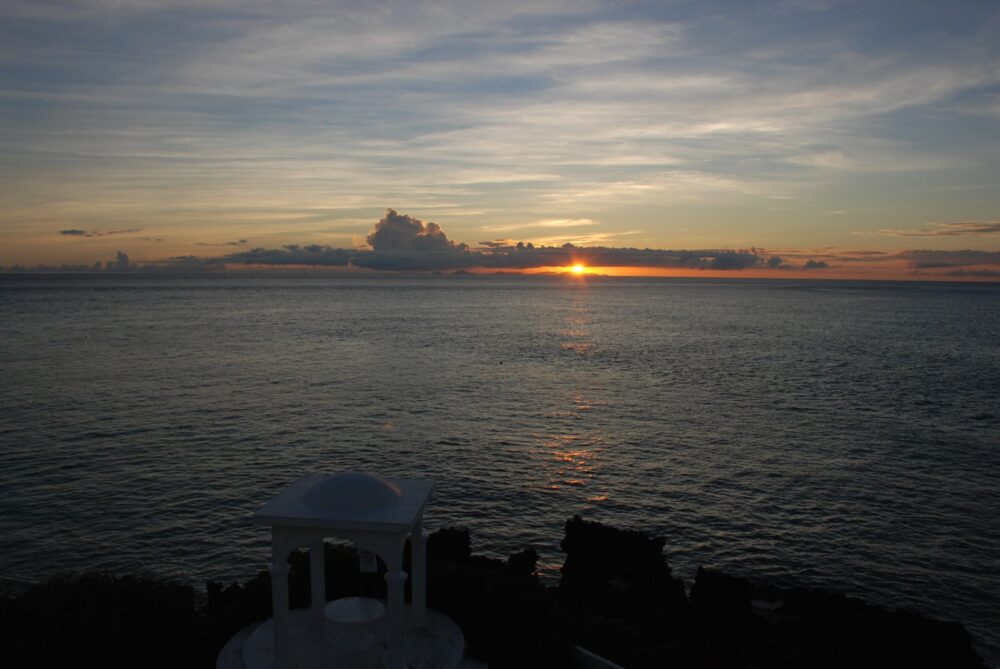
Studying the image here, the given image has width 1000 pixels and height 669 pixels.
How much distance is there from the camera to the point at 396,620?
13312 mm

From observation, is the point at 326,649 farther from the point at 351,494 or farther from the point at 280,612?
the point at 351,494

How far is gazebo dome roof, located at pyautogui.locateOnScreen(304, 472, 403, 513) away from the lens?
13.2 metres

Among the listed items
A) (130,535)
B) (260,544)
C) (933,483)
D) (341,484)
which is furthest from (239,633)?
(933,483)

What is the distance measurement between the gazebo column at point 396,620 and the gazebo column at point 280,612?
1.97m

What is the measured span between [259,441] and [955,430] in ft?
147

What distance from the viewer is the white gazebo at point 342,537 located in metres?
12.9

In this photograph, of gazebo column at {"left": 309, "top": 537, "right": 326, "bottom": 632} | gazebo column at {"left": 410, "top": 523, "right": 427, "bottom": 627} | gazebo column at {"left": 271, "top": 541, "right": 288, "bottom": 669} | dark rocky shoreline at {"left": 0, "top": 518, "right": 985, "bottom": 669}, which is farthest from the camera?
gazebo column at {"left": 410, "top": 523, "right": 427, "bottom": 627}

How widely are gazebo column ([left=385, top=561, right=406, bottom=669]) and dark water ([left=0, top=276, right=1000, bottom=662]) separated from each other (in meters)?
13.8

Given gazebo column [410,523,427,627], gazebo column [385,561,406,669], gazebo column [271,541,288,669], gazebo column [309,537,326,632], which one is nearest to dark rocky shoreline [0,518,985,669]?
gazebo column [410,523,427,627]

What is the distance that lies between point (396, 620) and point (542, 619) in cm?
419

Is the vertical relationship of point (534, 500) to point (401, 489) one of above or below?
below

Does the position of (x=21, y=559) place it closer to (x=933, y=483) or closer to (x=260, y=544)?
(x=260, y=544)

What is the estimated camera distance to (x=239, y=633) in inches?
608

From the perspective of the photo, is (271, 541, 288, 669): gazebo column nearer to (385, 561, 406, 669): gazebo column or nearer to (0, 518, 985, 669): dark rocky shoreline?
(385, 561, 406, 669): gazebo column
